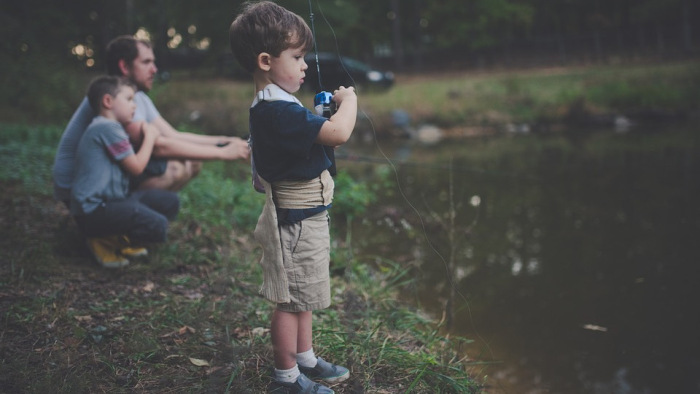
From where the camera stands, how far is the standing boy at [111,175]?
9.87ft

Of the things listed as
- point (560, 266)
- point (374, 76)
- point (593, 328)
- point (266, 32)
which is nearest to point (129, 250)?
point (266, 32)

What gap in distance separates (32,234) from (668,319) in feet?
12.2

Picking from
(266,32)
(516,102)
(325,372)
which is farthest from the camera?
(516,102)

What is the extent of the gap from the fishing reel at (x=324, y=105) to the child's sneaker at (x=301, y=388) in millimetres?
900

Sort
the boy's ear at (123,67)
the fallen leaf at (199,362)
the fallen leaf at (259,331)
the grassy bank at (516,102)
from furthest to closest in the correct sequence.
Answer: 1. the grassy bank at (516,102)
2. the boy's ear at (123,67)
3. the fallen leaf at (259,331)
4. the fallen leaf at (199,362)

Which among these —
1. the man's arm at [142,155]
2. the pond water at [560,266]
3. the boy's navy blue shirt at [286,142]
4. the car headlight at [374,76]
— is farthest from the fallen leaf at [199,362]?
the car headlight at [374,76]

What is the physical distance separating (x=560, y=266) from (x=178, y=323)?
106 inches

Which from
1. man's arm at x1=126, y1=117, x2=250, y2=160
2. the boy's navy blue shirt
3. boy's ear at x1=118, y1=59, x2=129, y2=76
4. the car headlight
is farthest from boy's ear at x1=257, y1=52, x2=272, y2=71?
the car headlight

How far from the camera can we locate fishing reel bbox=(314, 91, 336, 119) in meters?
1.96

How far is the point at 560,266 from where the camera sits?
13.4 ft

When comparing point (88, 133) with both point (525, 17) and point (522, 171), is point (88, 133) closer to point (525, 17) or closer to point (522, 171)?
point (522, 171)

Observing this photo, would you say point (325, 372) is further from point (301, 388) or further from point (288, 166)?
point (288, 166)

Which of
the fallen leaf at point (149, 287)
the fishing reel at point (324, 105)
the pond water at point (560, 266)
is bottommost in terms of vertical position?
the pond water at point (560, 266)

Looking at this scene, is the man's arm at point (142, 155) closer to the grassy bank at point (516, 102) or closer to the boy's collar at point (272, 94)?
the boy's collar at point (272, 94)
